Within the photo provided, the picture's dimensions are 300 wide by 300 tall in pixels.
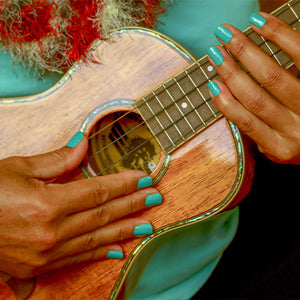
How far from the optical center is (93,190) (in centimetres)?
65

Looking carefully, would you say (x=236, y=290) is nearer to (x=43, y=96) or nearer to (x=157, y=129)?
(x=157, y=129)

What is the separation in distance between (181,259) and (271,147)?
16.4 inches

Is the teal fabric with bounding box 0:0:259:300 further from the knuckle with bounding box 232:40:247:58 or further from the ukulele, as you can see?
the knuckle with bounding box 232:40:247:58

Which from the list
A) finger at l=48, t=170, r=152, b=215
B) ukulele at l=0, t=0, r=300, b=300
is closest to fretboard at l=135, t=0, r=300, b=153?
ukulele at l=0, t=0, r=300, b=300

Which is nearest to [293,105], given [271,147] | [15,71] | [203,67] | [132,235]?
[271,147]

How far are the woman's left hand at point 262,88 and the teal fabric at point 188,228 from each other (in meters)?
0.19

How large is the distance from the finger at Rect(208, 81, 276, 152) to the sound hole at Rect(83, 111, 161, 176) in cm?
20

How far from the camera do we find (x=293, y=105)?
1.98 ft

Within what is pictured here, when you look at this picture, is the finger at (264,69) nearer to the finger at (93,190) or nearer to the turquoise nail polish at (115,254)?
the finger at (93,190)

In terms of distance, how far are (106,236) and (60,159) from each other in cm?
20

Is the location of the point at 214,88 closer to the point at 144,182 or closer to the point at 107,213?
the point at 144,182

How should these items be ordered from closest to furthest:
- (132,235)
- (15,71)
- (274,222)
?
(132,235)
(15,71)
(274,222)

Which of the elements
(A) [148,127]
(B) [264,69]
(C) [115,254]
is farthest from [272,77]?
(C) [115,254]

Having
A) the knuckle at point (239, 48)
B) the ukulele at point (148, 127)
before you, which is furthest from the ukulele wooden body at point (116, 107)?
the knuckle at point (239, 48)
